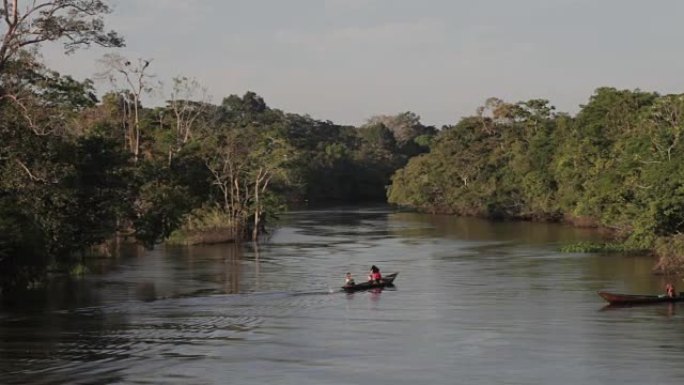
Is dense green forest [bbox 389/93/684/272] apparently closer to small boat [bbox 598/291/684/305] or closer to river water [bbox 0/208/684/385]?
river water [bbox 0/208/684/385]

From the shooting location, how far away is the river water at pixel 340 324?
23.2m

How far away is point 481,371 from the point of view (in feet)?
76.1

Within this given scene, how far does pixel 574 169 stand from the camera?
244 ft

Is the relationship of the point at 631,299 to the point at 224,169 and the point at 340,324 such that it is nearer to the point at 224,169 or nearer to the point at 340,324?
the point at 340,324

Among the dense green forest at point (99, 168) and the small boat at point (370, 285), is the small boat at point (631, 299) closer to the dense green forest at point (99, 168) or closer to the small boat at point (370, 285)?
the small boat at point (370, 285)

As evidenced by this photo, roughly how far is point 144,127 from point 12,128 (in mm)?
34433

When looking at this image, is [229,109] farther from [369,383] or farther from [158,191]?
[369,383]

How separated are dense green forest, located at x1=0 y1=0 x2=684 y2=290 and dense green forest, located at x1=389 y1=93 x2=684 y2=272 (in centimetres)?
15

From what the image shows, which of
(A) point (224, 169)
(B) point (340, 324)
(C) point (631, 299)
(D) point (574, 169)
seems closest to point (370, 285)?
(B) point (340, 324)

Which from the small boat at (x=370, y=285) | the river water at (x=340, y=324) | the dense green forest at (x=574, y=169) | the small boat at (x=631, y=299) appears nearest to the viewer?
the river water at (x=340, y=324)

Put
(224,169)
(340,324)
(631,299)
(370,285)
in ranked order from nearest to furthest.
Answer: (340,324) < (631,299) < (370,285) < (224,169)

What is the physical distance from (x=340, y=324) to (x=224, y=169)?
3662 centimetres

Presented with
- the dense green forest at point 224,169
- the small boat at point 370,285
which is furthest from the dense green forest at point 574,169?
the small boat at point 370,285

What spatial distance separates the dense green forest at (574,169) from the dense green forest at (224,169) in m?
0.15
